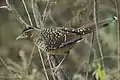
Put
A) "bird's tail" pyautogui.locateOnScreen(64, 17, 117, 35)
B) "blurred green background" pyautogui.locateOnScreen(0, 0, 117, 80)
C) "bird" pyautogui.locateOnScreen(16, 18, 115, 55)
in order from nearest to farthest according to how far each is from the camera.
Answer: "bird's tail" pyautogui.locateOnScreen(64, 17, 117, 35) < "bird" pyautogui.locateOnScreen(16, 18, 115, 55) < "blurred green background" pyautogui.locateOnScreen(0, 0, 117, 80)

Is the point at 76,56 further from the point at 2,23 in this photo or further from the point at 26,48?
the point at 2,23

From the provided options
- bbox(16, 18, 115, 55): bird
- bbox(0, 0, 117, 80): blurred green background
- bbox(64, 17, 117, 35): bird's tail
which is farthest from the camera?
bbox(0, 0, 117, 80): blurred green background

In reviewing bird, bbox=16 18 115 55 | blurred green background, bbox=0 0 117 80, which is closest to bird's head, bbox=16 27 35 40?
bird, bbox=16 18 115 55

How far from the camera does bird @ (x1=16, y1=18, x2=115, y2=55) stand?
1963 mm

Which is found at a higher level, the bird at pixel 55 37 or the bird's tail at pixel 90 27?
the bird's tail at pixel 90 27

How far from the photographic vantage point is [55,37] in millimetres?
2072

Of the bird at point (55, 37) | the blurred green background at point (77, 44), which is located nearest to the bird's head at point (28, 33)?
the bird at point (55, 37)

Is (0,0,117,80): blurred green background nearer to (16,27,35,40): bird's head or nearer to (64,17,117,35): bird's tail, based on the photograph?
(64,17,117,35): bird's tail

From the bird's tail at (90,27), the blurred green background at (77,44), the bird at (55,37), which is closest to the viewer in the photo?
the bird's tail at (90,27)

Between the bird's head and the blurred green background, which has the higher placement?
the bird's head

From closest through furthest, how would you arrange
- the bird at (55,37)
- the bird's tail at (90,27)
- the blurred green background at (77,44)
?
the bird's tail at (90,27) < the bird at (55,37) < the blurred green background at (77,44)

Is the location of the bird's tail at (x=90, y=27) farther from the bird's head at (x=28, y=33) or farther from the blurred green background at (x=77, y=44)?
the bird's head at (x=28, y=33)

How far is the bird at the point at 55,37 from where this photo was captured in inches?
77.3

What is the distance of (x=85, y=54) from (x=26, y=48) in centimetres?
50
